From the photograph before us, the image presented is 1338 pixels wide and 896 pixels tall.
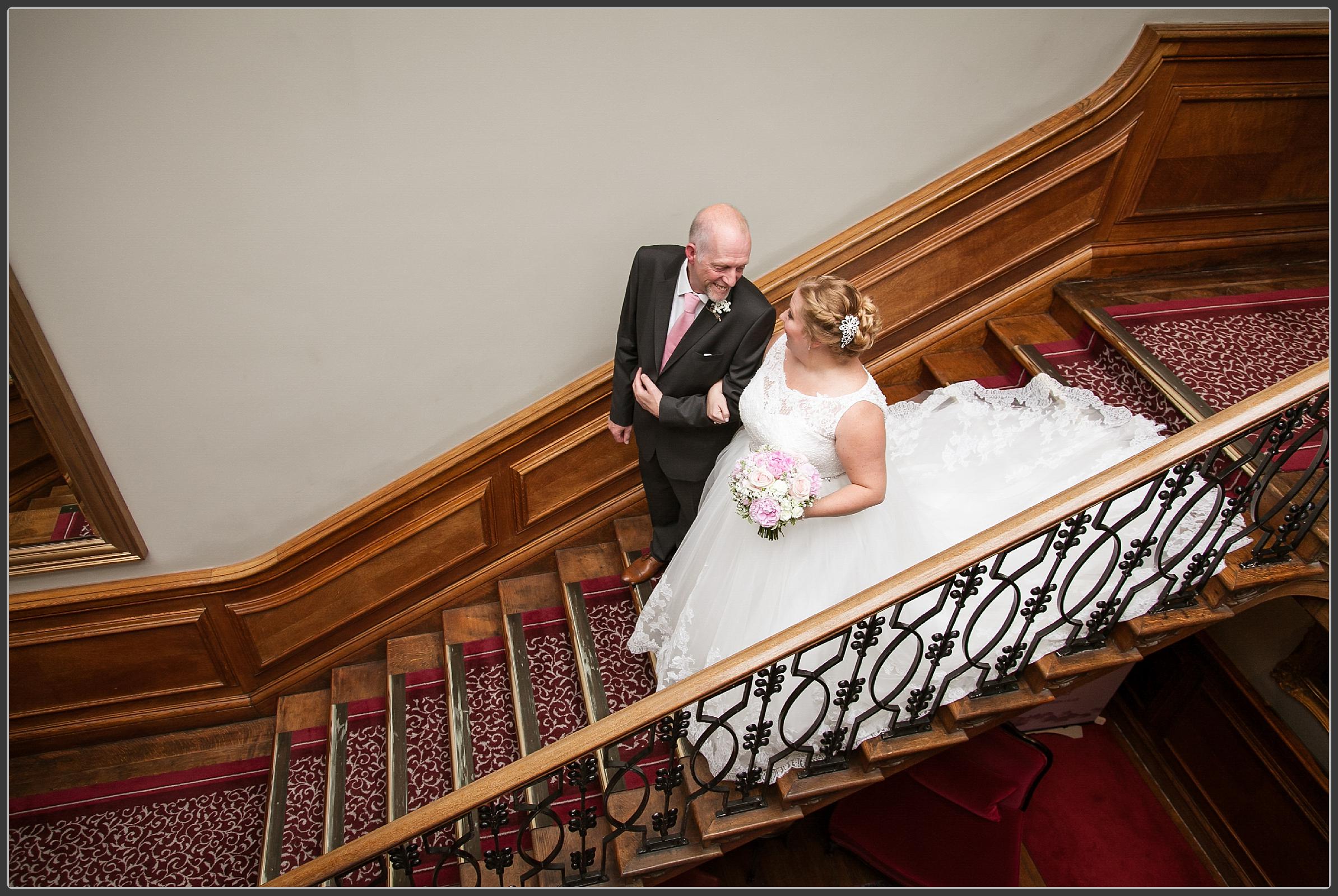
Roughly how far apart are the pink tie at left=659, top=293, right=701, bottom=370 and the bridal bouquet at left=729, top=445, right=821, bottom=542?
1.95ft

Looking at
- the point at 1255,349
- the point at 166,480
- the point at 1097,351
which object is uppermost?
the point at 166,480

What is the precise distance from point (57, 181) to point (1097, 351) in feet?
13.6

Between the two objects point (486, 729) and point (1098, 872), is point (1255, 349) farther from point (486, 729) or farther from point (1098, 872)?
point (486, 729)

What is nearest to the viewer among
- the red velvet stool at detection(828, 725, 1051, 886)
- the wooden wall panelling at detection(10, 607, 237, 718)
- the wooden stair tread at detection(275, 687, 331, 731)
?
the red velvet stool at detection(828, 725, 1051, 886)

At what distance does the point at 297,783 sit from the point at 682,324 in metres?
2.77

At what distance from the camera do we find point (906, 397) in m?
4.32

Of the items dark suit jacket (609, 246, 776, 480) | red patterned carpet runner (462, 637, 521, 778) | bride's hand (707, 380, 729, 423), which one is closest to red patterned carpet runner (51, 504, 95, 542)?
red patterned carpet runner (462, 637, 521, 778)

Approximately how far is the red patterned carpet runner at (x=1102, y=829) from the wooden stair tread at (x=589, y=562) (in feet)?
7.79

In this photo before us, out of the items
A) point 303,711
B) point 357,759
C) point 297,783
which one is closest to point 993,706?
point 357,759

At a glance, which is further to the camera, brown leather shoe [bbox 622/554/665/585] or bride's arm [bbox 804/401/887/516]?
brown leather shoe [bbox 622/554/665/585]

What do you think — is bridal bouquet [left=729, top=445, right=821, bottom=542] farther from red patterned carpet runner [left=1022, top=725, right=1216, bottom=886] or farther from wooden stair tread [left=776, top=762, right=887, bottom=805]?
red patterned carpet runner [left=1022, top=725, right=1216, bottom=886]

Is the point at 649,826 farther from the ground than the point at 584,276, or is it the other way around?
the point at 584,276

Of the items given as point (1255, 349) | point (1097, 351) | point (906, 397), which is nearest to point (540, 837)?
point (906, 397)

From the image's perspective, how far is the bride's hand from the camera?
3.16 meters
